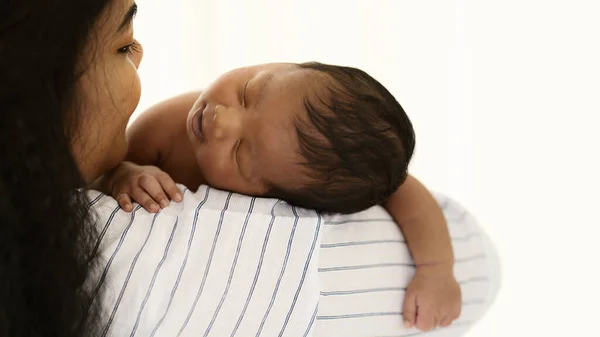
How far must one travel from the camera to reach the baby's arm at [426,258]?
36.8 inches

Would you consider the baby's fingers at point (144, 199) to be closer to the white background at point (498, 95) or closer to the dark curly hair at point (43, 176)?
the dark curly hair at point (43, 176)

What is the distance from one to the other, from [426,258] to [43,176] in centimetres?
50

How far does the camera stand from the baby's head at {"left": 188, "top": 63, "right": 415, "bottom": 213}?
977 millimetres

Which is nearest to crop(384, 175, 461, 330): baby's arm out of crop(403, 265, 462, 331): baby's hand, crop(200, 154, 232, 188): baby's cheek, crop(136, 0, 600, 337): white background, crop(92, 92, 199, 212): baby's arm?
crop(403, 265, 462, 331): baby's hand

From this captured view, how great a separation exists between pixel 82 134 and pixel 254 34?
45.3 inches

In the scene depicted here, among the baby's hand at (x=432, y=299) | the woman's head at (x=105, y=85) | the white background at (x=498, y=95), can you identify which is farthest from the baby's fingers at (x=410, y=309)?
the white background at (x=498, y=95)

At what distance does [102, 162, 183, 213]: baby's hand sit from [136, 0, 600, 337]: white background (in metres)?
0.93

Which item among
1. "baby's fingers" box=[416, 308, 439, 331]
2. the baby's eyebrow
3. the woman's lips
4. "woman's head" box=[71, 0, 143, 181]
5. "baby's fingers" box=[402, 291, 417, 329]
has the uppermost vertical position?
"woman's head" box=[71, 0, 143, 181]

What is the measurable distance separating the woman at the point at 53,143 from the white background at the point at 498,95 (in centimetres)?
106

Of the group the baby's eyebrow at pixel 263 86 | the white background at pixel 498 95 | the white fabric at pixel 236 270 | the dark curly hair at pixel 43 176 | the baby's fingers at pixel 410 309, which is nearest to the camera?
the dark curly hair at pixel 43 176

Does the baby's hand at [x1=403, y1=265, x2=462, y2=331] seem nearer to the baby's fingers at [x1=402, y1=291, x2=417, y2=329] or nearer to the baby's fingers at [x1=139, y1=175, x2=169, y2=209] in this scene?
the baby's fingers at [x1=402, y1=291, x2=417, y2=329]

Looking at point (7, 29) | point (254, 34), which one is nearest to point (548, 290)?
point (254, 34)

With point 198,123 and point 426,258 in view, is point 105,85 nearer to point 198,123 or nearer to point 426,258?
point 198,123

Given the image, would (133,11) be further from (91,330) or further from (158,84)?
(158,84)
